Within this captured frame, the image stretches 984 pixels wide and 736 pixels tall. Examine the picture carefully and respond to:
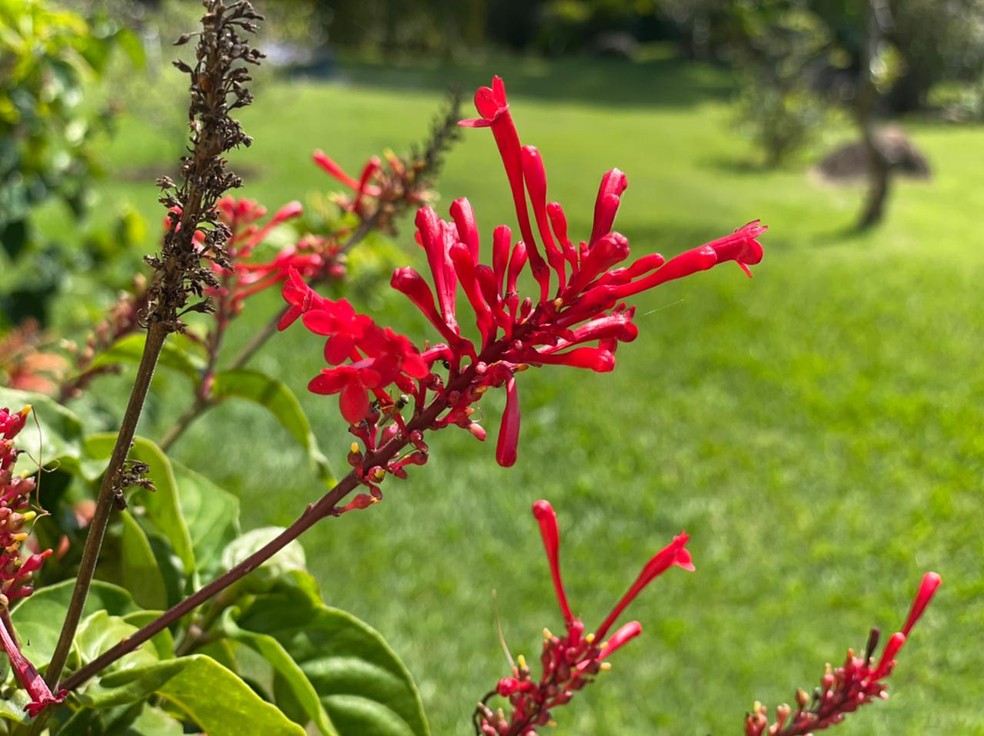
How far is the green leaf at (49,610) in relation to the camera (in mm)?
626

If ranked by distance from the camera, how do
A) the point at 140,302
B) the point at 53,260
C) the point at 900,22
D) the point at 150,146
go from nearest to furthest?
the point at 140,302 < the point at 53,260 < the point at 150,146 < the point at 900,22

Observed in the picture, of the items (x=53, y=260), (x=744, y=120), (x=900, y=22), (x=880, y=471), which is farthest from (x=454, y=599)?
(x=900, y=22)

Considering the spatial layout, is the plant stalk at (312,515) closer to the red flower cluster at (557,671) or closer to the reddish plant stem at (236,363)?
the red flower cluster at (557,671)

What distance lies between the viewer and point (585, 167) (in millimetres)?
10070

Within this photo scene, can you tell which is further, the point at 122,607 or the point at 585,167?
the point at 585,167

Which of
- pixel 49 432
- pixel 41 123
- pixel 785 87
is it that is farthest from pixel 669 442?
pixel 785 87

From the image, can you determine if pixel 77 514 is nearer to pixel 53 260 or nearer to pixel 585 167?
pixel 53 260

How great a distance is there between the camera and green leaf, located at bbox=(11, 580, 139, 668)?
63 centimetres

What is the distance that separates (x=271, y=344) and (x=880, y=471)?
2379 mm

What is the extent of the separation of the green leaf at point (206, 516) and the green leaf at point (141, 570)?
0.06 metres

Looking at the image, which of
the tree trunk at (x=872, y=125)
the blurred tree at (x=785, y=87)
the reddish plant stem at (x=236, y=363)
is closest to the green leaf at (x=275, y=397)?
the reddish plant stem at (x=236, y=363)

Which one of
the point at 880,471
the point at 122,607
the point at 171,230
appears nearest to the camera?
the point at 171,230

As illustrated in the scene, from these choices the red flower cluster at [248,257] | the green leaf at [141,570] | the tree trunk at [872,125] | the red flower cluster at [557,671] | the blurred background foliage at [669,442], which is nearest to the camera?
the red flower cluster at [557,671]

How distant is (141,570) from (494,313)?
389mm
